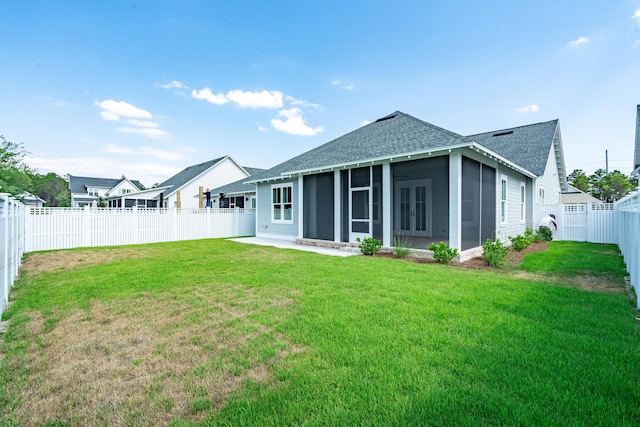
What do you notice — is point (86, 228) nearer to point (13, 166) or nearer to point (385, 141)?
point (385, 141)

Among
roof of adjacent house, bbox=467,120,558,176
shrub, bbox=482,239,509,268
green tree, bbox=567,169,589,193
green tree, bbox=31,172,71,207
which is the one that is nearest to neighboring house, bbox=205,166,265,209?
roof of adjacent house, bbox=467,120,558,176

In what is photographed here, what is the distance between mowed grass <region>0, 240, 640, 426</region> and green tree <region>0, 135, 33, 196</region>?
2288 centimetres

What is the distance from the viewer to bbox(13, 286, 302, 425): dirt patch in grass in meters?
2.03

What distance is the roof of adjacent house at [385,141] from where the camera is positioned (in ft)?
27.7

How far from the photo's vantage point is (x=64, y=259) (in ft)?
28.1

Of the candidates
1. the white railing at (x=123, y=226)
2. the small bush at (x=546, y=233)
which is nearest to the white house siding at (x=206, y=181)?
the white railing at (x=123, y=226)

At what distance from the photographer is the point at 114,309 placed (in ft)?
13.6

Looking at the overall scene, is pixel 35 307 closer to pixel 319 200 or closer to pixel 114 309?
pixel 114 309

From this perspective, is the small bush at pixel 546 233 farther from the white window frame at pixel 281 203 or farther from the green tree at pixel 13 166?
the green tree at pixel 13 166

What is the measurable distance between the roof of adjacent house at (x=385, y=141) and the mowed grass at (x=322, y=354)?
439 centimetres

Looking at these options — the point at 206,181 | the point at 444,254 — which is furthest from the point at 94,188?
the point at 444,254

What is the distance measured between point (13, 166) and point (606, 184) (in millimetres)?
65133

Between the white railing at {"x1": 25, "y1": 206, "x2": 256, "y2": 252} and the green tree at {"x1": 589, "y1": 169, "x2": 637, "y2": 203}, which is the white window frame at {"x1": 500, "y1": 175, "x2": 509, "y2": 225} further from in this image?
the green tree at {"x1": 589, "y1": 169, "x2": 637, "y2": 203}

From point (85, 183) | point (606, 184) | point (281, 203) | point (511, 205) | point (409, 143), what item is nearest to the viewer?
point (409, 143)
